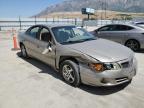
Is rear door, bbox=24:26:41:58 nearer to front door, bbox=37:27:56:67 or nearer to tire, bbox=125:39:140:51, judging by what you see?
front door, bbox=37:27:56:67

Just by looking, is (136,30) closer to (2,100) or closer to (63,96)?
(63,96)

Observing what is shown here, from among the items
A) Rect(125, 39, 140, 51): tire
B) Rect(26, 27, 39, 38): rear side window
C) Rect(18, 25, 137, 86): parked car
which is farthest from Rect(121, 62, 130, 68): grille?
Rect(125, 39, 140, 51): tire

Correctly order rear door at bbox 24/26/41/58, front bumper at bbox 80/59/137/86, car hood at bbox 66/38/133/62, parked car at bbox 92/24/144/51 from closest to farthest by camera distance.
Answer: front bumper at bbox 80/59/137/86 < car hood at bbox 66/38/133/62 < rear door at bbox 24/26/41/58 < parked car at bbox 92/24/144/51

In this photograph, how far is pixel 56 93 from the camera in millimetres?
5289

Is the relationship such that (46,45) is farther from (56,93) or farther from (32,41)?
(56,93)

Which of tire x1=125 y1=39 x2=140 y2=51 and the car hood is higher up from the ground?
the car hood

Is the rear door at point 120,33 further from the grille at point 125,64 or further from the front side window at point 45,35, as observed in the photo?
the grille at point 125,64

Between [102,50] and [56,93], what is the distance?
5.03 ft

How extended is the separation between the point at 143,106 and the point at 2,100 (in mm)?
3001

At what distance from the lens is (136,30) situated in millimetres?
10609

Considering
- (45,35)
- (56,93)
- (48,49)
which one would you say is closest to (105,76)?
(56,93)

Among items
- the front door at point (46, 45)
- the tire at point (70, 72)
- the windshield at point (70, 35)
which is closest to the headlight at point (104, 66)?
the tire at point (70, 72)

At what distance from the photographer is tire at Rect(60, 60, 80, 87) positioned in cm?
548

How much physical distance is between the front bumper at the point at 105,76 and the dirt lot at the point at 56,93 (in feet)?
0.99
